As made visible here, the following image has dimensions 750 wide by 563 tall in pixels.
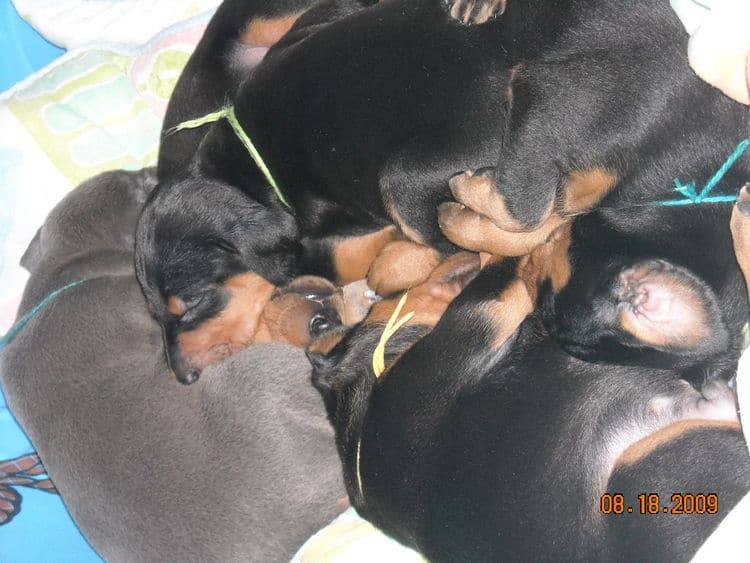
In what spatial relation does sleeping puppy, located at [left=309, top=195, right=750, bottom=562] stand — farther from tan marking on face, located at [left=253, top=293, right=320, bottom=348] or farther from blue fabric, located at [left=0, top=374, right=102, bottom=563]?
blue fabric, located at [left=0, top=374, right=102, bottom=563]

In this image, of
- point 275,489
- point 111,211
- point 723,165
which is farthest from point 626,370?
point 111,211

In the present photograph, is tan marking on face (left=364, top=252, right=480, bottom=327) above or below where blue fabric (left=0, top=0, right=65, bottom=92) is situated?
below

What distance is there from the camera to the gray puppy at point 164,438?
2.49 metres

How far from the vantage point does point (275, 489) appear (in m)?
2.50

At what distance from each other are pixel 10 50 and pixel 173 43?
2.80 ft

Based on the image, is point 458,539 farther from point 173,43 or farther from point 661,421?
point 173,43

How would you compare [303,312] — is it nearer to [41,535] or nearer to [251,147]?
[251,147]

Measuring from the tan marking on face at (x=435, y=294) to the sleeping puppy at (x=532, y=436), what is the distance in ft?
0.50

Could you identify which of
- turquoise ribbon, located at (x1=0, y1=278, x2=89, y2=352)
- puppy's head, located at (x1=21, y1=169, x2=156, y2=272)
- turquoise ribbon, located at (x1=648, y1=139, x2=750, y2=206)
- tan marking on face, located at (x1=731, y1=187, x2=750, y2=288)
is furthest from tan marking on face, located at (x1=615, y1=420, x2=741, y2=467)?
puppy's head, located at (x1=21, y1=169, x2=156, y2=272)

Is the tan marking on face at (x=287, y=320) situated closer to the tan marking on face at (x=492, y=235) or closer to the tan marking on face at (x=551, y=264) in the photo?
the tan marking on face at (x=492, y=235)

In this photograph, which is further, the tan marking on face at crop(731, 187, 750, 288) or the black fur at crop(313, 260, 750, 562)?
the black fur at crop(313, 260, 750, 562)

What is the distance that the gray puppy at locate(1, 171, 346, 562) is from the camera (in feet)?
8.16

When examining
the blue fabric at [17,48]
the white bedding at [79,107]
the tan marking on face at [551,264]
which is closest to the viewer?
the tan marking on face at [551,264]

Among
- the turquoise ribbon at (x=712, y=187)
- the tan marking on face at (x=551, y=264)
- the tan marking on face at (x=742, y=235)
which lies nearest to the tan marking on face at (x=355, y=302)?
the tan marking on face at (x=551, y=264)
